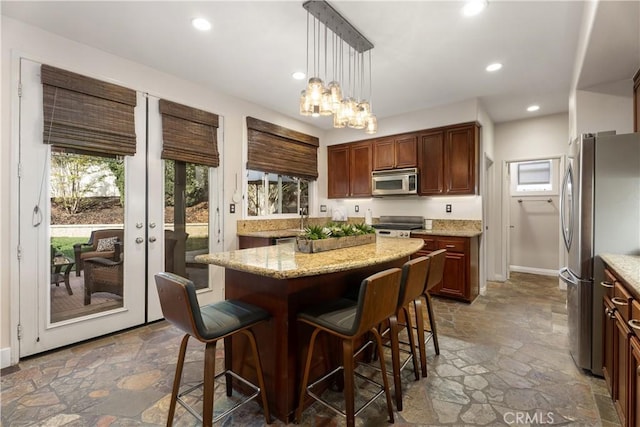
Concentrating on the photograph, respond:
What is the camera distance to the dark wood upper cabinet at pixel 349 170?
5.14 meters

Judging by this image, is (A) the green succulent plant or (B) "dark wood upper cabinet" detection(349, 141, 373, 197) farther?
(B) "dark wood upper cabinet" detection(349, 141, 373, 197)

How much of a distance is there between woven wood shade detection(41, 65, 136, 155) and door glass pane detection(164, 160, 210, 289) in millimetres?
554

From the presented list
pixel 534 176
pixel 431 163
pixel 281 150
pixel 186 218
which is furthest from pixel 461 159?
pixel 186 218

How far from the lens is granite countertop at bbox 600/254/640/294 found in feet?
4.77

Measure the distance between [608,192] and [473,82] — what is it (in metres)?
2.02

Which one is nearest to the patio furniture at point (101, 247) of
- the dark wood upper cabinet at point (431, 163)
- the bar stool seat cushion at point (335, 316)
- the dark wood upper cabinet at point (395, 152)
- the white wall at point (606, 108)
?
the bar stool seat cushion at point (335, 316)

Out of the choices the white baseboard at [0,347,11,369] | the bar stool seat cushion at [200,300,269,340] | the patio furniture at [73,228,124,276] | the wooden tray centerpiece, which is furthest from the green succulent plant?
the white baseboard at [0,347,11,369]

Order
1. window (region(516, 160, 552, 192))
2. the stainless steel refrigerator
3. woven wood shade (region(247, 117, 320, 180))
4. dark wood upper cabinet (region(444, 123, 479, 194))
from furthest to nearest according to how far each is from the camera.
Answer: window (region(516, 160, 552, 192)) → woven wood shade (region(247, 117, 320, 180)) → dark wood upper cabinet (region(444, 123, 479, 194)) → the stainless steel refrigerator

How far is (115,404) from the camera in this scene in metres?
1.91

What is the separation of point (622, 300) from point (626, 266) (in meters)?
0.22

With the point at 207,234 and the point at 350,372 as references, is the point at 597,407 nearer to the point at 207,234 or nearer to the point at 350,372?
the point at 350,372

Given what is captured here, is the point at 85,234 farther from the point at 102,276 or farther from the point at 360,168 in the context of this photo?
the point at 360,168

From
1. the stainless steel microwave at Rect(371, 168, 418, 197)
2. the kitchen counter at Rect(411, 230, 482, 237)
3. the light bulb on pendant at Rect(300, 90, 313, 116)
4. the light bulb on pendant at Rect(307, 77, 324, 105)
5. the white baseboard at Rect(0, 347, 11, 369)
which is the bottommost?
the white baseboard at Rect(0, 347, 11, 369)

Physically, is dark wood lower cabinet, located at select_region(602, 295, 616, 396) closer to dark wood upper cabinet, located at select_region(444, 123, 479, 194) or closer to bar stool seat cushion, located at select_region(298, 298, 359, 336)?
bar stool seat cushion, located at select_region(298, 298, 359, 336)
